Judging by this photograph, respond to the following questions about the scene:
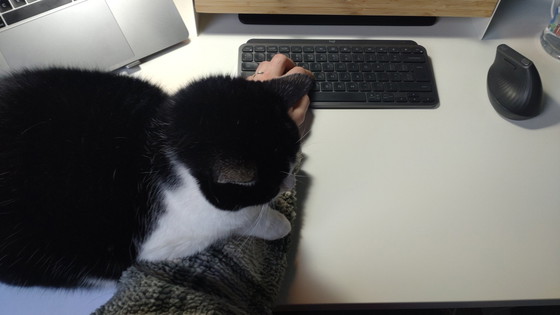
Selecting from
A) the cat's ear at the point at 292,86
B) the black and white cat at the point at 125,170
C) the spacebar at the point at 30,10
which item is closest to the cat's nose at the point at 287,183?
the black and white cat at the point at 125,170

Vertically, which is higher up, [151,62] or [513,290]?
[151,62]

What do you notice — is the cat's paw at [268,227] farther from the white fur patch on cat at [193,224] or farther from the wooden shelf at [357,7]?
the wooden shelf at [357,7]

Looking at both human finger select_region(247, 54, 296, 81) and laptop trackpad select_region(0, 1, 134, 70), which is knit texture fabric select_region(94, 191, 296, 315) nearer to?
human finger select_region(247, 54, 296, 81)

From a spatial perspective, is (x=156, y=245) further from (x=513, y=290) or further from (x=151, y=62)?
(x=513, y=290)

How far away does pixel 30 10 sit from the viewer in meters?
0.66

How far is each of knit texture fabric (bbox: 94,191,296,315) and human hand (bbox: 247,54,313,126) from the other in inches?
8.3

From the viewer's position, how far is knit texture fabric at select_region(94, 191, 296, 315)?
451 millimetres

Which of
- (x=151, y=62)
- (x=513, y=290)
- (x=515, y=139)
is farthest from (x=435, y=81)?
(x=151, y=62)

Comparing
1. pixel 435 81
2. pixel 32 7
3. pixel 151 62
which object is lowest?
pixel 435 81

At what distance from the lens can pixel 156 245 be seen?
0.53 m

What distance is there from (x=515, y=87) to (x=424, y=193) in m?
0.25

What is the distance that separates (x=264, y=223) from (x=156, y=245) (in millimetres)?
149

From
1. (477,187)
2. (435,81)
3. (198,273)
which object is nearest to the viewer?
(198,273)

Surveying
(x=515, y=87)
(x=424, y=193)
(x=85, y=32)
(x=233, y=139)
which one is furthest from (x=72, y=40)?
(x=515, y=87)
